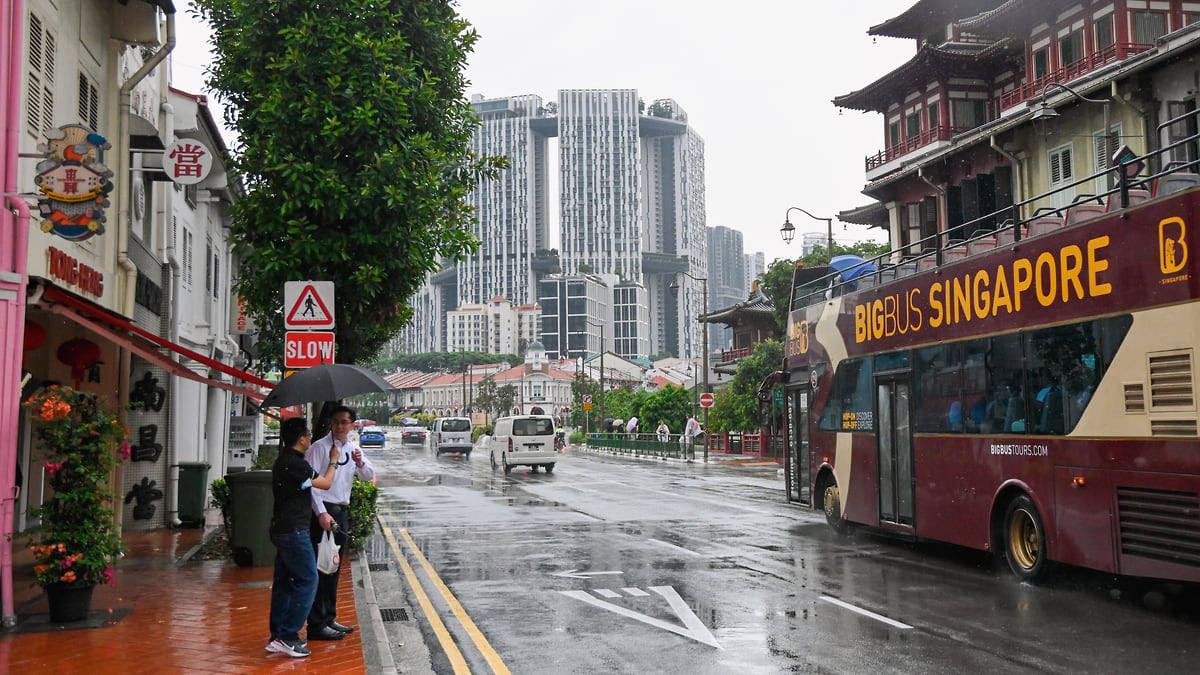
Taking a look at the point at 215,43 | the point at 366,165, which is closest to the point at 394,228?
the point at 366,165

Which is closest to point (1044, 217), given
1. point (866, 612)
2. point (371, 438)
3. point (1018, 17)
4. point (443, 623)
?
point (866, 612)

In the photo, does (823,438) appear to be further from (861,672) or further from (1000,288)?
(861,672)

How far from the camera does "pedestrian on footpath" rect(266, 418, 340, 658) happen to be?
7598 mm

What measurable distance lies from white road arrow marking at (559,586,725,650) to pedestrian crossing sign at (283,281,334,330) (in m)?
3.95

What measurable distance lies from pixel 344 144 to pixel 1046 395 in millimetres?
9261

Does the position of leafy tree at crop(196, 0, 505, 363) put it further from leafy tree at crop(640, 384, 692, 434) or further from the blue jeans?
leafy tree at crop(640, 384, 692, 434)

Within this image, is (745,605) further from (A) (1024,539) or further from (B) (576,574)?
(A) (1024,539)

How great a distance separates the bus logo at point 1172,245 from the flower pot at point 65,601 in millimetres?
9962

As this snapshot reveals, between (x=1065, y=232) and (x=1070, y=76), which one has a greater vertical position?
(x=1070, y=76)

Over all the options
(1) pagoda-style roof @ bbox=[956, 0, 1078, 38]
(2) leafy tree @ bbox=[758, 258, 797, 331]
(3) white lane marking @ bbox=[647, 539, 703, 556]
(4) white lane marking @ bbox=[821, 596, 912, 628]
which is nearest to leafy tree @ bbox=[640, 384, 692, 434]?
(2) leafy tree @ bbox=[758, 258, 797, 331]

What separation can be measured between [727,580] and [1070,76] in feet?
80.5

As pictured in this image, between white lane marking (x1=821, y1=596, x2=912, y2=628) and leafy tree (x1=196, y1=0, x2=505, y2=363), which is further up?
leafy tree (x1=196, y1=0, x2=505, y2=363)

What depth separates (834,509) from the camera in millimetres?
16016

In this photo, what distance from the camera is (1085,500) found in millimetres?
9984
